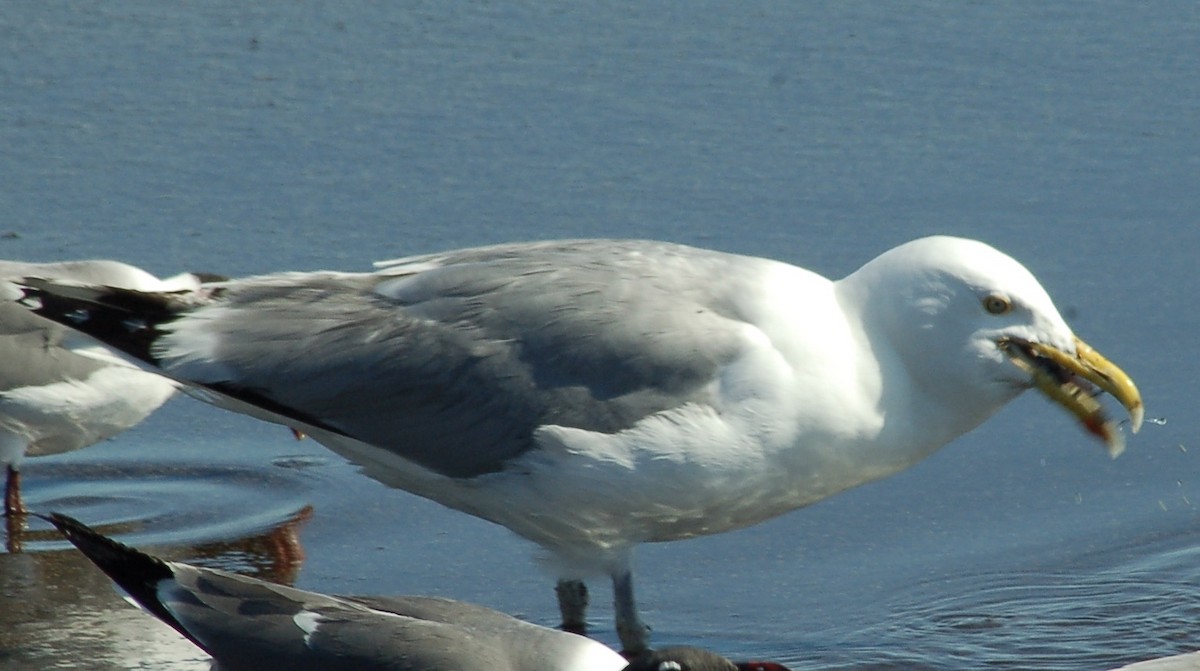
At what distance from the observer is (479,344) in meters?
4.57

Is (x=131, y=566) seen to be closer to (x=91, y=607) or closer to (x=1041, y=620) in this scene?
(x=91, y=607)

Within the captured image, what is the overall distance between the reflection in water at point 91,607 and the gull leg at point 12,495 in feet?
0.38

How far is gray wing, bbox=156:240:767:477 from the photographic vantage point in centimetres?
445

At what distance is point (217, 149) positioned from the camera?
7254mm

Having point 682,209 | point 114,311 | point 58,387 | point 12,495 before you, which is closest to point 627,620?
point 114,311

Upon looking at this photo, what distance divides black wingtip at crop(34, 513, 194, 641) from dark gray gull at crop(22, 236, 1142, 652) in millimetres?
621

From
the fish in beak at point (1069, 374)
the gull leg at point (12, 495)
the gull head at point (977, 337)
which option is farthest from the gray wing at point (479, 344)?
the gull leg at point (12, 495)

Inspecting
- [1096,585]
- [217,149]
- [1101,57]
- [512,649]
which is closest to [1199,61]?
[1101,57]

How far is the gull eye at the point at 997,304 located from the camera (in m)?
4.43

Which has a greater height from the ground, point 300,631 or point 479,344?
point 479,344

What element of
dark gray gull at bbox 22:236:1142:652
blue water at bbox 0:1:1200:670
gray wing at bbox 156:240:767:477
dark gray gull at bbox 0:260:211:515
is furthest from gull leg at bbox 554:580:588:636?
dark gray gull at bbox 0:260:211:515

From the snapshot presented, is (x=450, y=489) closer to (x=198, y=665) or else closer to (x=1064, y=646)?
(x=198, y=665)

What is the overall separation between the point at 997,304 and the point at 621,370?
0.86 m

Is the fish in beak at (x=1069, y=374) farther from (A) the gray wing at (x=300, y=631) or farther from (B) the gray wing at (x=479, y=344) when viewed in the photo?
(A) the gray wing at (x=300, y=631)
